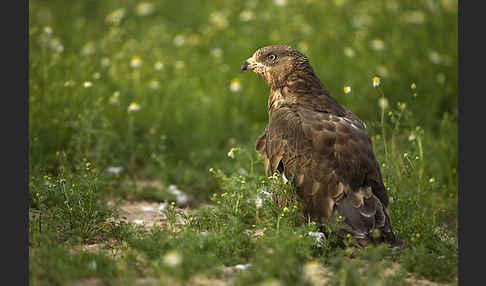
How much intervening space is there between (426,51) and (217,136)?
366 centimetres

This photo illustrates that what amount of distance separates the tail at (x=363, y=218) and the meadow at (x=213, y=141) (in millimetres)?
128

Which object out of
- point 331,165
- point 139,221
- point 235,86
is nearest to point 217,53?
point 235,86

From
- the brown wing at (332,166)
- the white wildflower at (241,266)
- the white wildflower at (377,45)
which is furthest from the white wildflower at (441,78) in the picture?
the white wildflower at (241,266)

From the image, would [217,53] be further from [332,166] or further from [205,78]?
[332,166]

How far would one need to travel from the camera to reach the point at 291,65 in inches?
202

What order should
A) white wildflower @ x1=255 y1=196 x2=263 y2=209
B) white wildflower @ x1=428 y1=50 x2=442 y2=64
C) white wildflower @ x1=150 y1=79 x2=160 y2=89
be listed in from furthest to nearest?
white wildflower @ x1=428 y1=50 x2=442 y2=64
white wildflower @ x1=150 y1=79 x2=160 y2=89
white wildflower @ x1=255 y1=196 x2=263 y2=209

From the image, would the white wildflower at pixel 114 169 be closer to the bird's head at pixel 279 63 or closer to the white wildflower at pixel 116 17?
the bird's head at pixel 279 63

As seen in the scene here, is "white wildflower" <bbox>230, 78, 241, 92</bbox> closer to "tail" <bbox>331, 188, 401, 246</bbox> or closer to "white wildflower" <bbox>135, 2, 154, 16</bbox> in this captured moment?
"white wildflower" <bbox>135, 2, 154, 16</bbox>

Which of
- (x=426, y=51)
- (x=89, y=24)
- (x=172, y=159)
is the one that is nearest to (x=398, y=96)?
(x=426, y=51)

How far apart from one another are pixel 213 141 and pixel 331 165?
299cm

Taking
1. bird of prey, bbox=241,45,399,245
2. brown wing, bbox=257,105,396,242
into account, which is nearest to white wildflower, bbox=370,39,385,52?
bird of prey, bbox=241,45,399,245

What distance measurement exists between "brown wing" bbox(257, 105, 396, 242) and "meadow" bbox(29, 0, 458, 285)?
0.65 ft

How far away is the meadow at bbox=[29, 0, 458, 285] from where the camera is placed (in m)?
3.94

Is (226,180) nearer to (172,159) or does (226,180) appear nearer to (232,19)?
(172,159)
